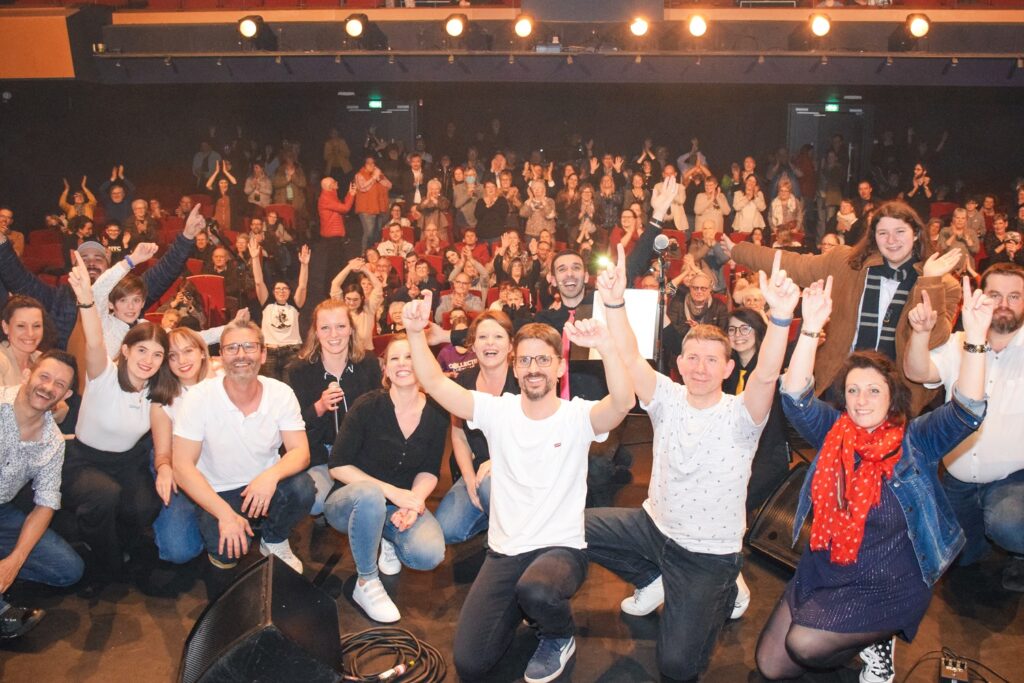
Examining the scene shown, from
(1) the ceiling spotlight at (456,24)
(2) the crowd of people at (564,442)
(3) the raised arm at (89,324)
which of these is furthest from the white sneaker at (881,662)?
(1) the ceiling spotlight at (456,24)

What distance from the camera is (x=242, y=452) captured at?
12.8 ft

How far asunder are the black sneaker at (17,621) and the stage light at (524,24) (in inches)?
296

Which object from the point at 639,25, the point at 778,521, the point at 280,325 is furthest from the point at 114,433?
the point at 639,25

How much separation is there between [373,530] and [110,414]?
1.33 m

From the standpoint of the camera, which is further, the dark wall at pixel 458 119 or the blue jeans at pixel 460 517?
the dark wall at pixel 458 119

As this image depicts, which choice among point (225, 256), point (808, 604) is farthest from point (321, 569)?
point (225, 256)

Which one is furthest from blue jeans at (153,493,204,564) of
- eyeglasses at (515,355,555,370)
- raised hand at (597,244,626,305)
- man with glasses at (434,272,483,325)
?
man with glasses at (434,272,483,325)

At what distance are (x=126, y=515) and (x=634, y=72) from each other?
294 inches

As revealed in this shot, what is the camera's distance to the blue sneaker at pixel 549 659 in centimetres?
320

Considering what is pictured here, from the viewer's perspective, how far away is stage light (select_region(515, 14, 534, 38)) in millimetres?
9406

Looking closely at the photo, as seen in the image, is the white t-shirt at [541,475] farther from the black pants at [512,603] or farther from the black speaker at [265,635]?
the black speaker at [265,635]

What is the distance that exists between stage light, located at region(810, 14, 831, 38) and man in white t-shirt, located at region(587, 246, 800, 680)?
22.7ft

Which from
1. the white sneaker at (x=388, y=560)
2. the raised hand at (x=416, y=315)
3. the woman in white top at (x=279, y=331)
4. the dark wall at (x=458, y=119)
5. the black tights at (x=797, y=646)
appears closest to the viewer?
the black tights at (x=797, y=646)

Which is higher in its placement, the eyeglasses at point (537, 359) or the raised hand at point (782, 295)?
the raised hand at point (782, 295)
